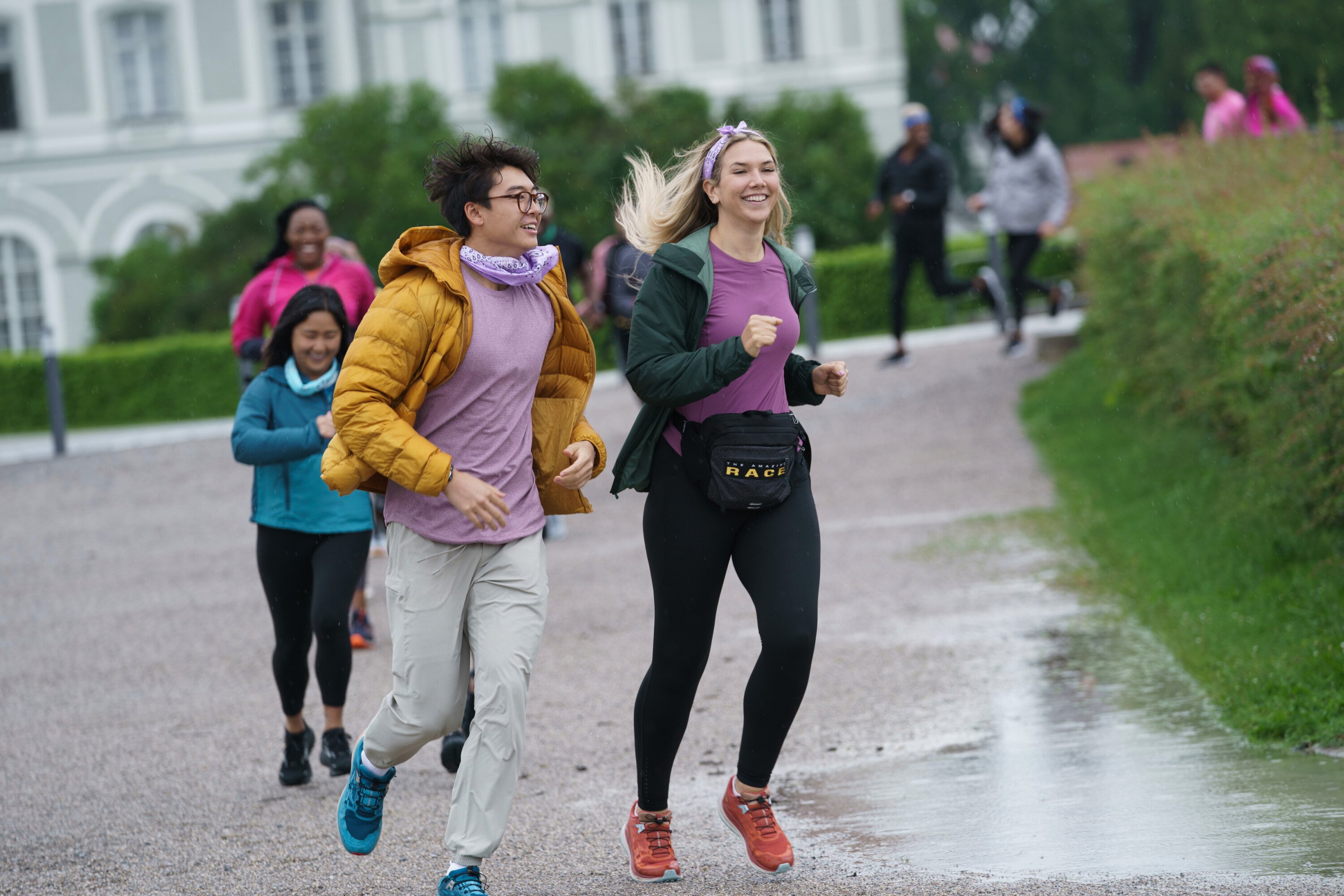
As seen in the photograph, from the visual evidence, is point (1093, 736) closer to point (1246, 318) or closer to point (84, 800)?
point (1246, 318)

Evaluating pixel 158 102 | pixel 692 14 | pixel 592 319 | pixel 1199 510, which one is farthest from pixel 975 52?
pixel 1199 510

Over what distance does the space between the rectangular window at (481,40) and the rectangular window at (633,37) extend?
2581 mm

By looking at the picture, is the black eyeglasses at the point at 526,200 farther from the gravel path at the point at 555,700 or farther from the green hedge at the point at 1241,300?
the green hedge at the point at 1241,300

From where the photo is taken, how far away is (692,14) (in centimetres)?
3441

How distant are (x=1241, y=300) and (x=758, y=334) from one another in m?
3.91

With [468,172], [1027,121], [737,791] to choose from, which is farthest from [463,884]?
[1027,121]

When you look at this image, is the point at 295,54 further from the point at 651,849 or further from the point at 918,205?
the point at 651,849

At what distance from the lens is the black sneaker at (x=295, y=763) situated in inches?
221

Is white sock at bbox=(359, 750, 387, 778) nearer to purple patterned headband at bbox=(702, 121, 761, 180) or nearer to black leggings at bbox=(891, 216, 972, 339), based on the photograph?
purple patterned headband at bbox=(702, 121, 761, 180)

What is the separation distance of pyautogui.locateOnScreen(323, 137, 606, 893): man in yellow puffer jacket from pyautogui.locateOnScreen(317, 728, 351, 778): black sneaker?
4.31 ft

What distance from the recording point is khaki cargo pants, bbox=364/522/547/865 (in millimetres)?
4059

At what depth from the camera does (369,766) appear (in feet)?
14.1

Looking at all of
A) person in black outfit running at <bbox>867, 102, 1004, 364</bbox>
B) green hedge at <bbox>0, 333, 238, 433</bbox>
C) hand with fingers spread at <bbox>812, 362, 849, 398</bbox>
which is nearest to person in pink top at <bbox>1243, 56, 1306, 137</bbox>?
person in black outfit running at <bbox>867, 102, 1004, 364</bbox>

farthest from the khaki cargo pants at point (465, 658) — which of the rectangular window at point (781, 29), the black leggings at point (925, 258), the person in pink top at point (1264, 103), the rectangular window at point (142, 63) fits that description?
the rectangular window at point (142, 63)
